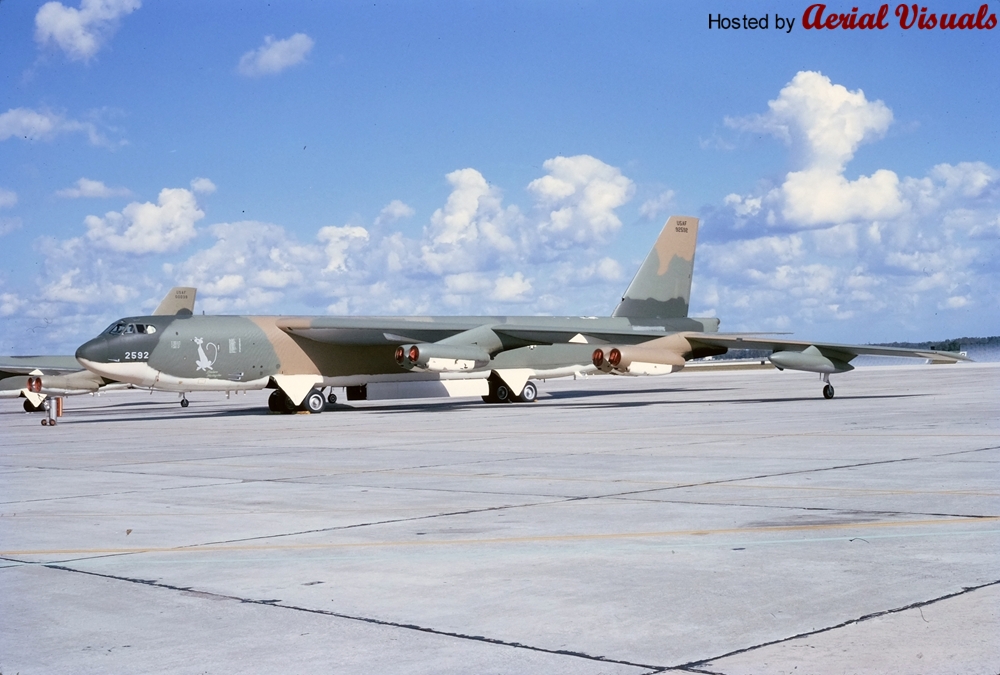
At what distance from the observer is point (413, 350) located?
2917 cm

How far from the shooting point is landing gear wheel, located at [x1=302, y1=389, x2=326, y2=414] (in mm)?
30020

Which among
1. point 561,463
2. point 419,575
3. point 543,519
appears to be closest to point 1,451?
point 561,463

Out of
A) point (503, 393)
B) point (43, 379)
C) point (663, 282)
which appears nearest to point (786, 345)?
point (663, 282)

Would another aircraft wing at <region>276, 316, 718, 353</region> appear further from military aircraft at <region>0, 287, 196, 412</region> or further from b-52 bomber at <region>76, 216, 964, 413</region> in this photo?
military aircraft at <region>0, 287, 196, 412</region>

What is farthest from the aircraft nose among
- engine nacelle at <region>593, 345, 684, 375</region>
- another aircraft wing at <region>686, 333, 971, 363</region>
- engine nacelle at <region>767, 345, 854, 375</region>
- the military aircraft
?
engine nacelle at <region>767, 345, 854, 375</region>

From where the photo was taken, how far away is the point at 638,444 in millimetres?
16672

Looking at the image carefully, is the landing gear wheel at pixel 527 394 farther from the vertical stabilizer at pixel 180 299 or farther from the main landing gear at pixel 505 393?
the vertical stabilizer at pixel 180 299

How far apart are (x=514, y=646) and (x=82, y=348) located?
24.1 m

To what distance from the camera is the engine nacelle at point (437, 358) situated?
Answer: 28984mm

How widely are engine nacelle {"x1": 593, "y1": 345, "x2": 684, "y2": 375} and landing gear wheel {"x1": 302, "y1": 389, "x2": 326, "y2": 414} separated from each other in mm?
8199

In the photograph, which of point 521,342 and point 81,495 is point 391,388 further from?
point 81,495

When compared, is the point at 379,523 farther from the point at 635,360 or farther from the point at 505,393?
the point at 505,393

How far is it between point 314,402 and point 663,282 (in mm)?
13839

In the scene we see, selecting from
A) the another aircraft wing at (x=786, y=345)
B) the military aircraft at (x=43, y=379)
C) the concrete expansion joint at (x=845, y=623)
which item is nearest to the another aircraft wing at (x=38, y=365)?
the military aircraft at (x=43, y=379)
